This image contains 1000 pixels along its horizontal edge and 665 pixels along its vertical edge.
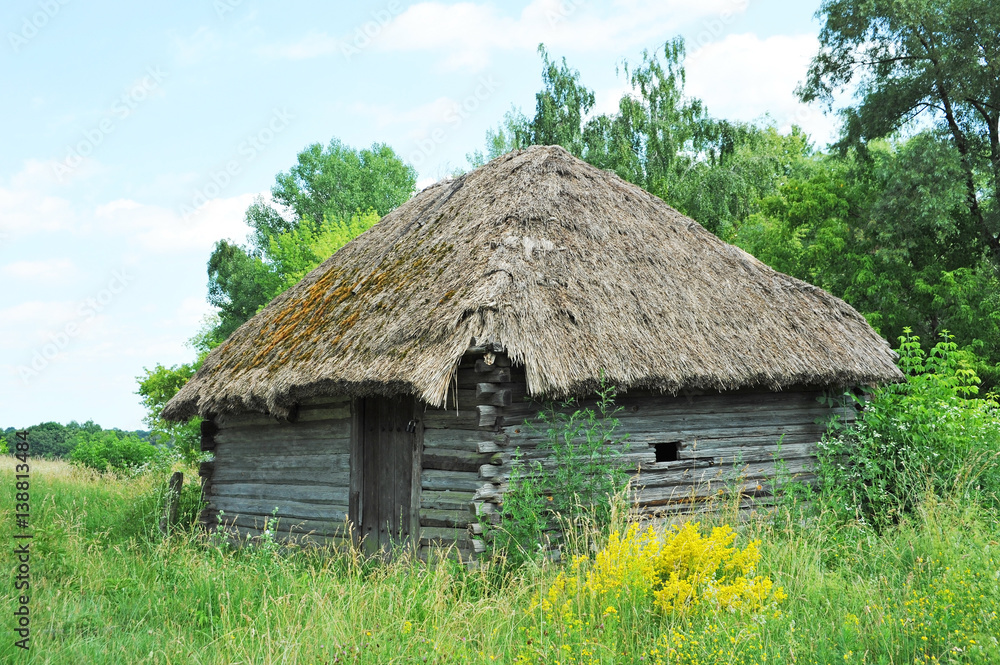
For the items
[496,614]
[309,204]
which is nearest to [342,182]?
[309,204]

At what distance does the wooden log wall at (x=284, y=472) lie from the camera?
27.3ft

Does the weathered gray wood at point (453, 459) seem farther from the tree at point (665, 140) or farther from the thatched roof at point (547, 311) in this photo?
the tree at point (665, 140)

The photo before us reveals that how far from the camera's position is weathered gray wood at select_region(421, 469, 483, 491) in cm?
692

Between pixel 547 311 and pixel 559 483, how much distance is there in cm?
152

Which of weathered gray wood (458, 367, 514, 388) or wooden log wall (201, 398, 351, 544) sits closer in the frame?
weathered gray wood (458, 367, 514, 388)

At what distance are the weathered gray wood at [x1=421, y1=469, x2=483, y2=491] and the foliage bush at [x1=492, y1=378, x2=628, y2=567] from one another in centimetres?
45

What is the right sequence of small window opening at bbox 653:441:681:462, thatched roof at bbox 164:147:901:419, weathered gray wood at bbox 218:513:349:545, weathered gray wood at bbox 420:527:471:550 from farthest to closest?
weathered gray wood at bbox 218:513:349:545
small window opening at bbox 653:441:681:462
weathered gray wood at bbox 420:527:471:550
thatched roof at bbox 164:147:901:419

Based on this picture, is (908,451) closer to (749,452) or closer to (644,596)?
(749,452)

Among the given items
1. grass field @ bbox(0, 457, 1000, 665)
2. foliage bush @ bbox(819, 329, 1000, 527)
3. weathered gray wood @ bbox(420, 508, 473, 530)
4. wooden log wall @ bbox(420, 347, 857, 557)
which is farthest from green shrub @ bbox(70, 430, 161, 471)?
foliage bush @ bbox(819, 329, 1000, 527)

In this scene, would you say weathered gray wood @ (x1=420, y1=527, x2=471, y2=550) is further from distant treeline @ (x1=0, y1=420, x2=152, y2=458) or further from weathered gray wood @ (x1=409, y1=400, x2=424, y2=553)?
distant treeline @ (x1=0, y1=420, x2=152, y2=458)

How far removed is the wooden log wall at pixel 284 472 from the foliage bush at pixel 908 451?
513cm

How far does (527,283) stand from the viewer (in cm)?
707

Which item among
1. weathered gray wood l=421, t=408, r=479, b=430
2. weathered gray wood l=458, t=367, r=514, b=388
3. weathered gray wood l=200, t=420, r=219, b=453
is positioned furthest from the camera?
weathered gray wood l=200, t=420, r=219, b=453

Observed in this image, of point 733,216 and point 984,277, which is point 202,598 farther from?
point 733,216
